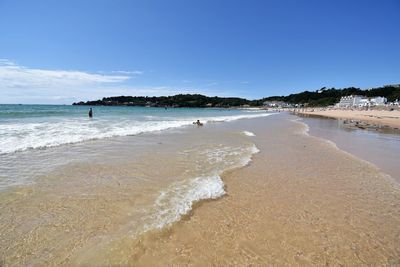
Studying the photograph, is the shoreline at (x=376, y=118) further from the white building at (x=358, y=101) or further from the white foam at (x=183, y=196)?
the white building at (x=358, y=101)

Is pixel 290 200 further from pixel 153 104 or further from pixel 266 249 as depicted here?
pixel 153 104

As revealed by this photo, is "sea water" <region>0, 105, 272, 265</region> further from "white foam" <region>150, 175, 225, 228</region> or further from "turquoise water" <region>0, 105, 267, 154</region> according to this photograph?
"turquoise water" <region>0, 105, 267, 154</region>

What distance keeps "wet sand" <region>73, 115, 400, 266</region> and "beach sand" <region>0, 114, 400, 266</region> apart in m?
0.02

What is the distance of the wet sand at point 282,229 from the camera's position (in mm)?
3646

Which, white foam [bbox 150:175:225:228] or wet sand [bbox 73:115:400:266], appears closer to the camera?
wet sand [bbox 73:115:400:266]

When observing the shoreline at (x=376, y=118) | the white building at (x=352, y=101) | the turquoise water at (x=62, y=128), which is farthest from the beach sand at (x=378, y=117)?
the white building at (x=352, y=101)

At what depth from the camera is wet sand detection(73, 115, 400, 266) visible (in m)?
3.65

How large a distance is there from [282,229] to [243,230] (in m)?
0.76

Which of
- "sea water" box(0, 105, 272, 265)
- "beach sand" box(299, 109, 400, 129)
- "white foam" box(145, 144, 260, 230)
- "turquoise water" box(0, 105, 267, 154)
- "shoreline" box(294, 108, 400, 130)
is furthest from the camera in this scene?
"beach sand" box(299, 109, 400, 129)

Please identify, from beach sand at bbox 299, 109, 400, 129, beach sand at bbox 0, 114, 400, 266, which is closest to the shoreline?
beach sand at bbox 299, 109, 400, 129

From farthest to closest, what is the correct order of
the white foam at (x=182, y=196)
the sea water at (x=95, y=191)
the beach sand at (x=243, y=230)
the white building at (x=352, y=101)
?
the white building at (x=352, y=101) → the white foam at (x=182, y=196) → the sea water at (x=95, y=191) → the beach sand at (x=243, y=230)

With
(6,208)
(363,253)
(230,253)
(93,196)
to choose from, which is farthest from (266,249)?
(6,208)

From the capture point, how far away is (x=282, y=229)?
4488 mm

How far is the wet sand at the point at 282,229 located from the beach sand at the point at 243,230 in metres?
0.02
